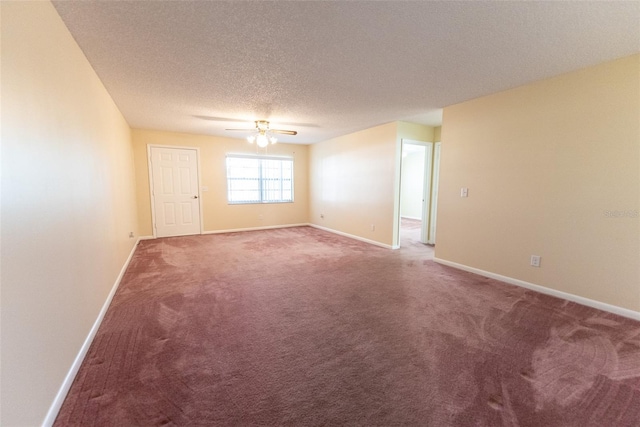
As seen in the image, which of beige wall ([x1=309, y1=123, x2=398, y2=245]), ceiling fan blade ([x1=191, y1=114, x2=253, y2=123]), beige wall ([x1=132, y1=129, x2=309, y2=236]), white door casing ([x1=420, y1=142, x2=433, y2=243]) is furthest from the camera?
beige wall ([x1=132, y1=129, x2=309, y2=236])

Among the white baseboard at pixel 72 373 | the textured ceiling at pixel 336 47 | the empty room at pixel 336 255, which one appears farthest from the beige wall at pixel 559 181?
the white baseboard at pixel 72 373

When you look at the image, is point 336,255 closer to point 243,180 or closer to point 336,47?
point 336,47

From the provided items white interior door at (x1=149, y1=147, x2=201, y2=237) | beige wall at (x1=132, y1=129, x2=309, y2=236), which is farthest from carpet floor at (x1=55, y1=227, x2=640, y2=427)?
beige wall at (x1=132, y1=129, x2=309, y2=236)

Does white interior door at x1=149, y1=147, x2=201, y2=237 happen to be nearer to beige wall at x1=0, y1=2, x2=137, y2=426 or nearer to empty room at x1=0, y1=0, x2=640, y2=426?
empty room at x1=0, y1=0, x2=640, y2=426

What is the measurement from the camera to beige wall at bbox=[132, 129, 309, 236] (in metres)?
5.71

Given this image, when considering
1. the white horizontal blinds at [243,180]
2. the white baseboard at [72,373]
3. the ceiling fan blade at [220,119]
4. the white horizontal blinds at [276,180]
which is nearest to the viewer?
the white baseboard at [72,373]

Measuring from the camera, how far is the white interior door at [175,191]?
5840 millimetres

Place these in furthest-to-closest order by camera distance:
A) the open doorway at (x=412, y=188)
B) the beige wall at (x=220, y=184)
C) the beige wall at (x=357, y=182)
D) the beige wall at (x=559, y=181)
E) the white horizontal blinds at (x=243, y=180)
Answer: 1. the open doorway at (x=412, y=188)
2. the white horizontal blinds at (x=243, y=180)
3. the beige wall at (x=220, y=184)
4. the beige wall at (x=357, y=182)
5. the beige wall at (x=559, y=181)

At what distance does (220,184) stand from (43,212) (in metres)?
5.26

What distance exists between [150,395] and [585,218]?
13.4 feet

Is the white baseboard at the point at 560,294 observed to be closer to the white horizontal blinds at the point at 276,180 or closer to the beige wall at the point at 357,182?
the beige wall at the point at 357,182

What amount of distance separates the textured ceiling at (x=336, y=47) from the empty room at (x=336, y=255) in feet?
0.07

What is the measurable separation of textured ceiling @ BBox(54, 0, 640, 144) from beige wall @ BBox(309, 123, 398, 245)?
1671 mm

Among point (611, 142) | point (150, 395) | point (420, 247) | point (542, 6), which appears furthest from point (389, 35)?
point (420, 247)
